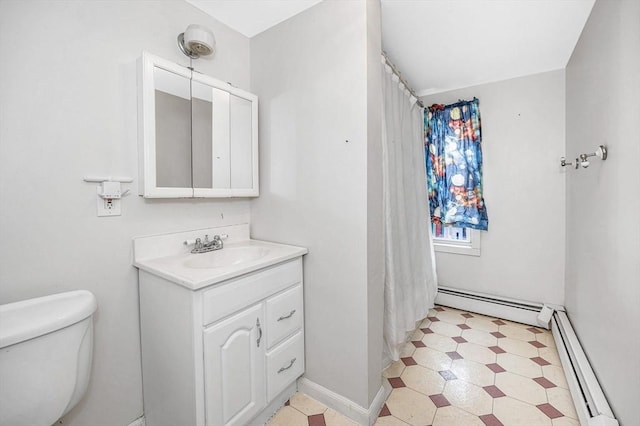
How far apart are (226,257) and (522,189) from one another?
8.59ft

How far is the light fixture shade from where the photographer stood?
55.4 inches

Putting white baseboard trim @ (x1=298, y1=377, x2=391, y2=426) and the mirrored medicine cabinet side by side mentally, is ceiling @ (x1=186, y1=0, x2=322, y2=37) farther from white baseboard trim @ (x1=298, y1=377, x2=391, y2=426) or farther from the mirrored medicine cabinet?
white baseboard trim @ (x1=298, y1=377, x2=391, y2=426)

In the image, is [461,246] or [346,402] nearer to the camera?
[346,402]

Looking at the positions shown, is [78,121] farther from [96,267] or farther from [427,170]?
[427,170]

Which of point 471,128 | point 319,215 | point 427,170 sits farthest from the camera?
point 427,170

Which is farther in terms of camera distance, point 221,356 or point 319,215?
point 319,215

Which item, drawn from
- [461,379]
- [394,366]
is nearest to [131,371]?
[394,366]

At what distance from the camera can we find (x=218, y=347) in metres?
1.14

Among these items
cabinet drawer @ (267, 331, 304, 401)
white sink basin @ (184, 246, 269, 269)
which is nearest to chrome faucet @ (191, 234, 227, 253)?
white sink basin @ (184, 246, 269, 269)

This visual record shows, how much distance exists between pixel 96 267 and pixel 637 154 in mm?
2330

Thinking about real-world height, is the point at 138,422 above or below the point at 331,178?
below

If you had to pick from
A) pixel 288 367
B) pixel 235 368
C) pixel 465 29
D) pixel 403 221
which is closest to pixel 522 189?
pixel 403 221

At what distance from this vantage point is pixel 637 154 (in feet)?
3.51

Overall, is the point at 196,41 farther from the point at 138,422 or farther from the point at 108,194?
the point at 138,422
